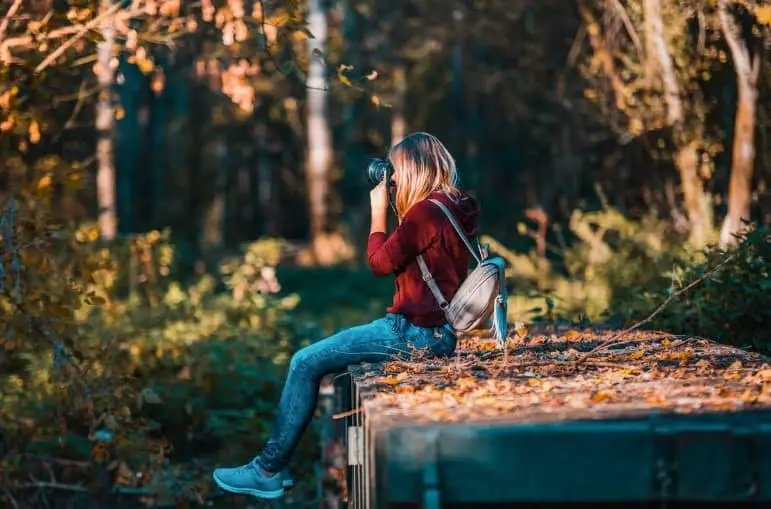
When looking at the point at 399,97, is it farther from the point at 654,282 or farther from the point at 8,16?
the point at 8,16

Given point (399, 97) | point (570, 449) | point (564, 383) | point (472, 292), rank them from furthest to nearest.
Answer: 1. point (399, 97)
2. point (472, 292)
3. point (564, 383)
4. point (570, 449)

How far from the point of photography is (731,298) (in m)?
8.74

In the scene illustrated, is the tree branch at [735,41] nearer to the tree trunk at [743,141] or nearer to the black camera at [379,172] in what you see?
the tree trunk at [743,141]

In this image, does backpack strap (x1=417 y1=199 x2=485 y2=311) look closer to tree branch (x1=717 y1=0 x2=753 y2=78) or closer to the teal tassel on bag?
the teal tassel on bag

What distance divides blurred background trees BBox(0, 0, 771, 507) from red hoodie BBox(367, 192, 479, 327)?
204 cm

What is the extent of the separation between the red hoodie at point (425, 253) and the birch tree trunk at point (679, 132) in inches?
241

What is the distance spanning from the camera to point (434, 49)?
1148 inches

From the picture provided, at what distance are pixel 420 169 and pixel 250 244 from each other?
9.70 metres

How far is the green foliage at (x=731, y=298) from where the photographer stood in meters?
8.53

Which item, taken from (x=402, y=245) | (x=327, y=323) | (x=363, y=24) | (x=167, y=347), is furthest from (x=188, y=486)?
(x=363, y=24)

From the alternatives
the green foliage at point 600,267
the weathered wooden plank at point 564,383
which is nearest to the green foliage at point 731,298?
the weathered wooden plank at point 564,383

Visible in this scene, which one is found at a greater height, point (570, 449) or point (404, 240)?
point (404, 240)

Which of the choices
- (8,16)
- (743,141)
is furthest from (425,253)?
(743,141)

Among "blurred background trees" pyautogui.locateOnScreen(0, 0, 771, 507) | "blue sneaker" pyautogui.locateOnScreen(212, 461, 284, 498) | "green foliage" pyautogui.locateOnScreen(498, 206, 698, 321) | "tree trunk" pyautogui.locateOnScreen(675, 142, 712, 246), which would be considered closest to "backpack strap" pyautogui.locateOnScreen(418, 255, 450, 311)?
"blue sneaker" pyautogui.locateOnScreen(212, 461, 284, 498)
